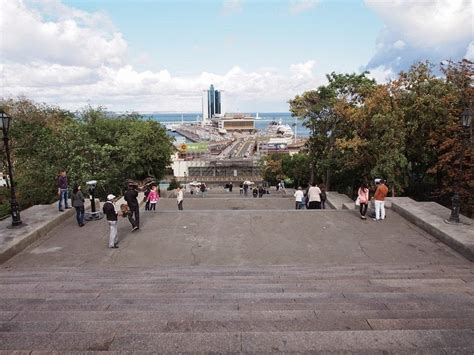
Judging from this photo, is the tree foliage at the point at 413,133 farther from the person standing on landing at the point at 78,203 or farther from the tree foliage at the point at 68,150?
the tree foliage at the point at 68,150

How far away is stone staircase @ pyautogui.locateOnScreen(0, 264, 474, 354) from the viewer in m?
4.10

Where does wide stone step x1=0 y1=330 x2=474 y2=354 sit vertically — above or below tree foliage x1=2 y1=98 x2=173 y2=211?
below

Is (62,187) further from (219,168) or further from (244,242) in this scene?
(219,168)

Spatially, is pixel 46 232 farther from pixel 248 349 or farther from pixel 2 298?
pixel 248 349

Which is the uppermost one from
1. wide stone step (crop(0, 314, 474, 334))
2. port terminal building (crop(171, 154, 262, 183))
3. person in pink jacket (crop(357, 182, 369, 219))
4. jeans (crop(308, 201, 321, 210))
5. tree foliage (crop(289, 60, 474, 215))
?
tree foliage (crop(289, 60, 474, 215))

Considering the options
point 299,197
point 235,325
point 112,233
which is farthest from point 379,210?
point 235,325

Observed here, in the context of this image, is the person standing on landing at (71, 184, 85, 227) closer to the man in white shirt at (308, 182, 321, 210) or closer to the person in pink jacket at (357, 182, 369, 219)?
the man in white shirt at (308, 182, 321, 210)

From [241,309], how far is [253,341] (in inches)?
50.9

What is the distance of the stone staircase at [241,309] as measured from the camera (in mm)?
4098

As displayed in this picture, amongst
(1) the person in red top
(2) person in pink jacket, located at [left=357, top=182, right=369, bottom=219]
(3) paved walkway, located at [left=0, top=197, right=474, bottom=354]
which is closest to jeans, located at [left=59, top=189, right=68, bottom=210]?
(3) paved walkway, located at [left=0, top=197, right=474, bottom=354]

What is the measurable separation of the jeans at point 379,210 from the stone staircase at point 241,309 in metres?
4.29

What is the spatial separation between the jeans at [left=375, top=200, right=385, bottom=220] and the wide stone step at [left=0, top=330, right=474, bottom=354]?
844 centimetres

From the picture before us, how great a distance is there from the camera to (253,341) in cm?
411

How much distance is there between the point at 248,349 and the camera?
396cm
